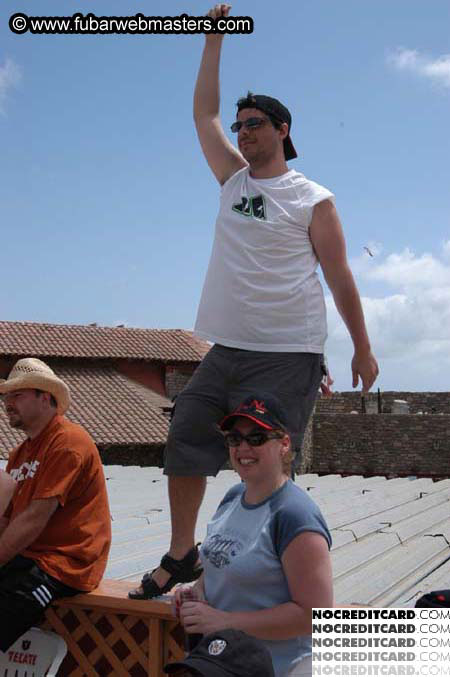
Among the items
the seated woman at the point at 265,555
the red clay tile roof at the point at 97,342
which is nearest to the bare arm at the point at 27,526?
the seated woman at the point at 265,555

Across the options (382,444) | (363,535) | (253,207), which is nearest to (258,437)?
(253,207)

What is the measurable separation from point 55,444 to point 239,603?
A: 45.1 inches

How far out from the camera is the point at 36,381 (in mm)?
3156

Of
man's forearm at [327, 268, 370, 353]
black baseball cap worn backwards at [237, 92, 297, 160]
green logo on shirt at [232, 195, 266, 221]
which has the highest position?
black baseball cap worn backwards at [237, 92, 297, 160]

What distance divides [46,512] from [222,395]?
87 centimetres

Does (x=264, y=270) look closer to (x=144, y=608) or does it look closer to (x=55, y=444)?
(x=55, y=444)

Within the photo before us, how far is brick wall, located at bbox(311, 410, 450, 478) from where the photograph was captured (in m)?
26.4

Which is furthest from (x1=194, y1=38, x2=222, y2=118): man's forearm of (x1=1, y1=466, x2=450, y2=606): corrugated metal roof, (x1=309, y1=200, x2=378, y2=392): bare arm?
(x1=1, y1=466, x2=450, y2=606): corrugated metal roof

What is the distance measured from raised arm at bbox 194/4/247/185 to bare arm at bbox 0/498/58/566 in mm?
1398

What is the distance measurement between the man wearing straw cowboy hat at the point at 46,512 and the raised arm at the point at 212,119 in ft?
3.58

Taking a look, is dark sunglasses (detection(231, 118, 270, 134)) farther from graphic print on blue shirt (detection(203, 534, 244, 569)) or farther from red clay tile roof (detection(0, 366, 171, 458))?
red clay tile roof (detection(0, 366, 171, 458))

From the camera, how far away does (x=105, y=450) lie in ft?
70.8

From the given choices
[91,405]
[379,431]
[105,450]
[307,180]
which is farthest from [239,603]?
[379,431]

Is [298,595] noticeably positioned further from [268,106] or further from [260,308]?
[268,106]
